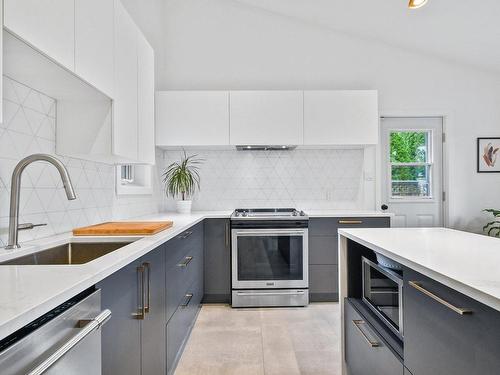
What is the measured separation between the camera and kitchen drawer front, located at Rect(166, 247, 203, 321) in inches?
73.9

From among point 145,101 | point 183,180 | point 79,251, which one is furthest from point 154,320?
point 183,180

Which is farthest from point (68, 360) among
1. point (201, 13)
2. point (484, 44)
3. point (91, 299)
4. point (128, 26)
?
point (484, 44)

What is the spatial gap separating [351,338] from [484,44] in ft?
11.1

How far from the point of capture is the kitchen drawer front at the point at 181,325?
1896mm

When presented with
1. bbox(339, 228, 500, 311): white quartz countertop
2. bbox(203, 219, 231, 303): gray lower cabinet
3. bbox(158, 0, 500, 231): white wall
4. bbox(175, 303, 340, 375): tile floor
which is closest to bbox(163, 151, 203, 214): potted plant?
bbox(203, 219, 231, 303): gray lower cabinet

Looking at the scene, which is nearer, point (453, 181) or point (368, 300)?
point (368, 300)

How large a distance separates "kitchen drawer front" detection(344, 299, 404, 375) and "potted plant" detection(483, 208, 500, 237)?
9.50ft

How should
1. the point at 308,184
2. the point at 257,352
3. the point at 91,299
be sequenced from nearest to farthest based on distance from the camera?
the point at 91,299 < the point at 257,352 < the point at 308,184

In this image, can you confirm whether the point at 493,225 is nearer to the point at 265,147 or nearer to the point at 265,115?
the point at 265,147

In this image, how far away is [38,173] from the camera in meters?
1.64

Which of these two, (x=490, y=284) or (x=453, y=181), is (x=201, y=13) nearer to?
(x=453, y=181)

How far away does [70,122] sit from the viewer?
5.97ft

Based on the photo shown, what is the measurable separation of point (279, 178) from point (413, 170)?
63.6 inches

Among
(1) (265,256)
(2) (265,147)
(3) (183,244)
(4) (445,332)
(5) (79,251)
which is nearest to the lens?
(4) (445,332)
